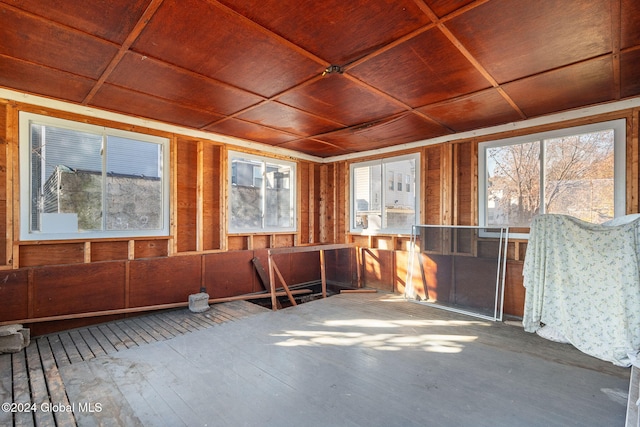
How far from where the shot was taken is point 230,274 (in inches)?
216

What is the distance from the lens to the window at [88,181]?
149 inches

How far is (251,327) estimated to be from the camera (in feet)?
13.2

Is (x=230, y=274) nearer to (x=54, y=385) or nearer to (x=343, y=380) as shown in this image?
(x=54, y=385)

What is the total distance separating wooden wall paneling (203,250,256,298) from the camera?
523 cm

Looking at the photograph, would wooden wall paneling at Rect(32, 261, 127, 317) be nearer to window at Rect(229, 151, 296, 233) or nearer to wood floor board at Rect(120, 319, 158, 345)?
wood floor board at Rect(120, 319, 158, 345)

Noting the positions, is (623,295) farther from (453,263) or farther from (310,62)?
(310,62)

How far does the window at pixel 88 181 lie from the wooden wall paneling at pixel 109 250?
0.13m

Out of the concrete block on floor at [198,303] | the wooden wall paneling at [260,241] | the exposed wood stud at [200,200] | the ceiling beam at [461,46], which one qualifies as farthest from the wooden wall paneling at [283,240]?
the ceiling beam at [461,46]

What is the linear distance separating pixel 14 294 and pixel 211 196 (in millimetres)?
2763

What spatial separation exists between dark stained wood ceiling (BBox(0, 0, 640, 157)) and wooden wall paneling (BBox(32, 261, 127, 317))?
217 centimetres

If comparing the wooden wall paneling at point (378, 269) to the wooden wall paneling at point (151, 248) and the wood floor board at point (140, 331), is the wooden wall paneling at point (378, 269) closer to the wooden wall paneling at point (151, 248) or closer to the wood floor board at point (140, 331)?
the wooden wall paneling at point (151, 248)

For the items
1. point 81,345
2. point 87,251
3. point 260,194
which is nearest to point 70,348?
point 81,345

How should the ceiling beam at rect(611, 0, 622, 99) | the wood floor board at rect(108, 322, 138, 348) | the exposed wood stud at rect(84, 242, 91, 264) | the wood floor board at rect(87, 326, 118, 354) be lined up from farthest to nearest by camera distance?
the exposed wood stud at rect(84, 242, 91, 264) → the wood floor board at rect(108, 322, 138, 348) → the wood floor board at rect(87, 326, 118, 354) → the ceiling beam at rect(611, 0, 622, 99)

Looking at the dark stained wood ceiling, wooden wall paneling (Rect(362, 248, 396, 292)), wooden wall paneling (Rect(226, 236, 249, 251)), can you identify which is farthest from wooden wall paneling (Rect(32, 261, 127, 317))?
wooden wall paneling (Rect(362, 248, 396, 292))
